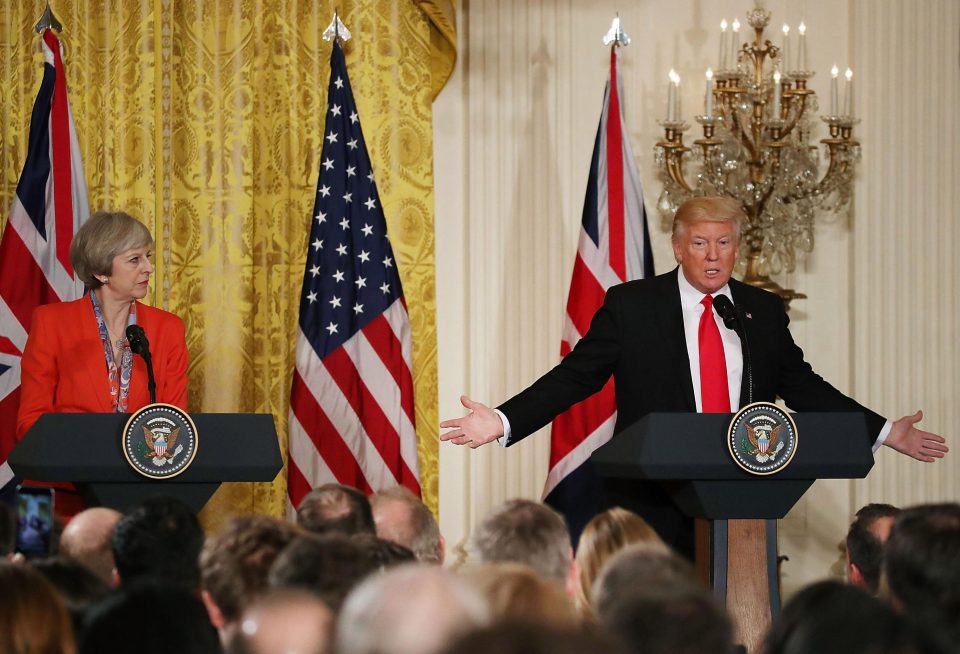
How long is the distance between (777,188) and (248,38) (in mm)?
2678

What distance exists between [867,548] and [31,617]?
2.26m

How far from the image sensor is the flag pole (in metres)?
5.95

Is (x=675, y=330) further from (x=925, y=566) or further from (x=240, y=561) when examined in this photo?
(x=240, y=561)

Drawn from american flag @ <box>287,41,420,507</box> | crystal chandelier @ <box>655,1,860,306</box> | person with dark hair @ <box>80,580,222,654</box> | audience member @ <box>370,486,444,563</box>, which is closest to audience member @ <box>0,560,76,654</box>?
person with dark hair @ <box>80,580,222,654</box>

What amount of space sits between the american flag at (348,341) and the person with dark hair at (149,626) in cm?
403

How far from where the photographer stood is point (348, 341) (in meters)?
6.11

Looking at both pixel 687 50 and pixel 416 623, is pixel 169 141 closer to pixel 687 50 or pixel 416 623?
pixel 687 50

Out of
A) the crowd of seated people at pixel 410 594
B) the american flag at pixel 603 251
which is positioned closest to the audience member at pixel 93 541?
the crowd of seated people at pixel 410 594

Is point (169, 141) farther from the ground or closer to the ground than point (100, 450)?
farther from the ground

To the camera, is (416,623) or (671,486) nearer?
(416,623)

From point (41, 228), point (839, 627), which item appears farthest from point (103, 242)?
point (839, 627)

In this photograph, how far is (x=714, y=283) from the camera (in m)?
4.51

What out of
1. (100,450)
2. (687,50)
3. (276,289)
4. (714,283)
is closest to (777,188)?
(687,50)

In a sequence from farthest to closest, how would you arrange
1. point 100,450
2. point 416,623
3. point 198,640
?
point 100,450
point 198,640
point 416,623
